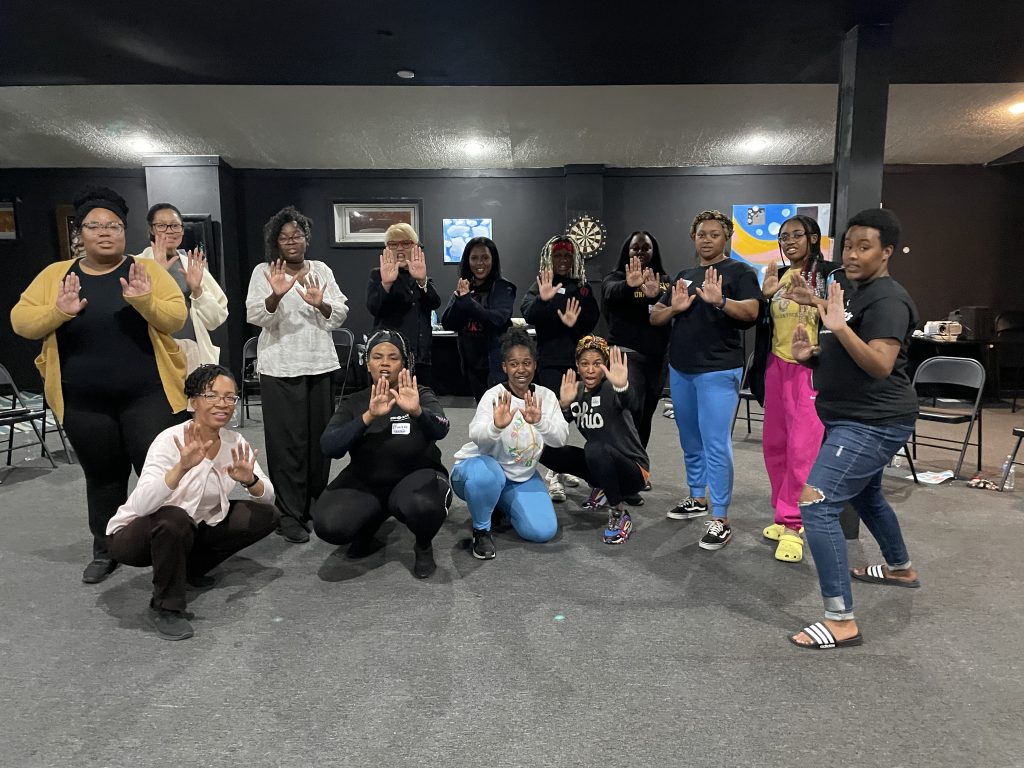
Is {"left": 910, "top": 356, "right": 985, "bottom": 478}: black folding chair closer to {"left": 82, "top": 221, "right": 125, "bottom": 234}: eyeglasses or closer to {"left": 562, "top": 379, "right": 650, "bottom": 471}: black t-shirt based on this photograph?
{"left": 562, "top": 379, "right": 650, "bottom": 471}: black t-shirt

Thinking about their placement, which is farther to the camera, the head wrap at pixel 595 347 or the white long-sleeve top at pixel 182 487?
the head wrap at pixel 595 347

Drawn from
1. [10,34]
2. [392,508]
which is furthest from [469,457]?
[10,34]

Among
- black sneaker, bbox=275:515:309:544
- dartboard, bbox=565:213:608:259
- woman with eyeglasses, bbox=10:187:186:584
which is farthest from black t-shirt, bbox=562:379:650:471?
dartboard, bbox=565:213:608:259

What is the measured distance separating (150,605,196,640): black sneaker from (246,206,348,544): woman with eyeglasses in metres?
0.81

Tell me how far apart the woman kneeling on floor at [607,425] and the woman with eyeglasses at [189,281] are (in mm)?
1680

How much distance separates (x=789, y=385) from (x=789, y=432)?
0.72 feet

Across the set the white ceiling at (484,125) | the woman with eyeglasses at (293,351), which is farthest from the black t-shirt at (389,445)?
the white ceiling at (484,125)

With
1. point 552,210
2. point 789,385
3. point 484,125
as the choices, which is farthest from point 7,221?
point 789,385

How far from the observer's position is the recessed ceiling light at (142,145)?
21.8 feet

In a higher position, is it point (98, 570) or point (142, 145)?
point (142, 145)

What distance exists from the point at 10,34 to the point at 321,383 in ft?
7.66

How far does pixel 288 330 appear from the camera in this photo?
2945 mm

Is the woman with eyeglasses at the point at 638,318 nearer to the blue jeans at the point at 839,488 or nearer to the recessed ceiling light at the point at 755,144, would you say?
the blue jeans at the point at 839,488

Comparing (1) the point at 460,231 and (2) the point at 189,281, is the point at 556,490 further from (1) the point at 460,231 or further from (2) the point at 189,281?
(1) the point at 460,231
